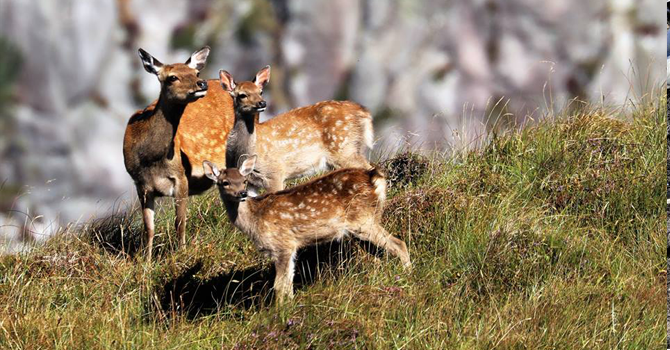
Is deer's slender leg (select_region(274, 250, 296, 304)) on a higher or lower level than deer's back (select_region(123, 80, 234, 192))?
lower

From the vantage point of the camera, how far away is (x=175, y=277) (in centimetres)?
706

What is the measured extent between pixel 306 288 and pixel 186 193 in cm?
170

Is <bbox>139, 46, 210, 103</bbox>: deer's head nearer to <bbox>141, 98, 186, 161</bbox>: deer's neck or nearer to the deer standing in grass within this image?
the deer standing in grass

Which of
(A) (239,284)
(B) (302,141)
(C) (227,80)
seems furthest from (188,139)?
(A) (239,284)

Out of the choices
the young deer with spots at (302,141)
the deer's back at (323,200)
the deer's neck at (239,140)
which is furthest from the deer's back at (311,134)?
the deer's back at (323,200)

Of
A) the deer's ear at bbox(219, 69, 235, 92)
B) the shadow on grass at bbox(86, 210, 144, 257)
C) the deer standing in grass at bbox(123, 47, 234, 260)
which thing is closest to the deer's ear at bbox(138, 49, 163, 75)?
the deer standing in grass at bbox(123, 47, 234, 260)

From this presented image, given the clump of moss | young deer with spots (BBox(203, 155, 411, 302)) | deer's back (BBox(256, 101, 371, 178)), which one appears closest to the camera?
young deer with spots (BBox(203, 155, 411, 302))

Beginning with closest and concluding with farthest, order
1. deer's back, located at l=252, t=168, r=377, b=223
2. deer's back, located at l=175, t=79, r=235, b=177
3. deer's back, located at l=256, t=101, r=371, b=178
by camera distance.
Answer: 1. deer's back, located at l=252, t=168, r=377, b=223
2. deer's back, located at l=175, t=79, r=235, b=177
3. deer's back, located at l=256, t=101, r=371, b=178

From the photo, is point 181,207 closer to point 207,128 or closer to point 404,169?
point 207,128

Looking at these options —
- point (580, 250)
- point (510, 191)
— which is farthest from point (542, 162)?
point (580, 250)

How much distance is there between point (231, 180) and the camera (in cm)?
682

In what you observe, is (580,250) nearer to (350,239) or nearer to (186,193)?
(350,239)

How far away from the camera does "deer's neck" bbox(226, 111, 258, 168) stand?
867 cm

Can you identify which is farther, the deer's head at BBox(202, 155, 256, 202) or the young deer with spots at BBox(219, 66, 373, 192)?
the young deer with spots at BBox(219, 66, 373, 192)
